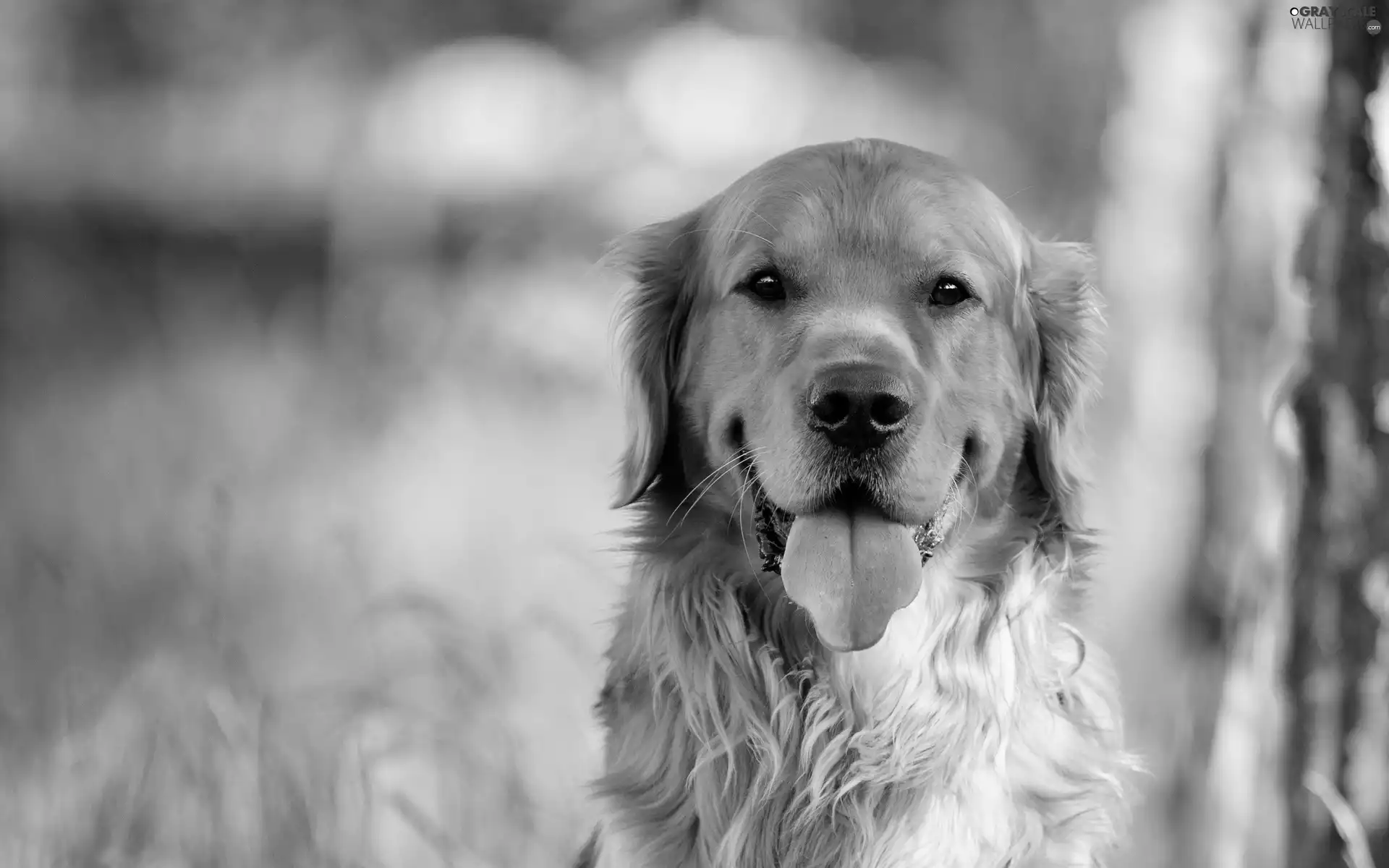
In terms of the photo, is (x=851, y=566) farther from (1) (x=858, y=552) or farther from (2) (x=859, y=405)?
(2) (x=859, y=405)

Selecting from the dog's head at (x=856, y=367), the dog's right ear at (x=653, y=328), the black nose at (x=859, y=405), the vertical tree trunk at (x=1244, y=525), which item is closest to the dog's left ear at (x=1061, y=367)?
the dog's head at (x=856, y=367)

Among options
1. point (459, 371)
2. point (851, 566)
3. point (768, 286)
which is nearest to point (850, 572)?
point (851, 566)

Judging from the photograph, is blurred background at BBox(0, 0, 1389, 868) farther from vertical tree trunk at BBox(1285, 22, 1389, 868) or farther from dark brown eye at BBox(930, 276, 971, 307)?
dark brown eye at BBox(930, 276, 971, 307)

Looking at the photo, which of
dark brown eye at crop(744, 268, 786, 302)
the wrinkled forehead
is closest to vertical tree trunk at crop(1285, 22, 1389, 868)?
the wrinkled forehead

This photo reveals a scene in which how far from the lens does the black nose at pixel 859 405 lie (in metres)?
2.14

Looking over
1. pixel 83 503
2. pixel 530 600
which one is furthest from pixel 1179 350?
pixel 83 503

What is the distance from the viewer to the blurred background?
113 inches

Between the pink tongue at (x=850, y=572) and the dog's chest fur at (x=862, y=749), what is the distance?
0.24 m

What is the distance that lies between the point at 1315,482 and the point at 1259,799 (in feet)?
2.29

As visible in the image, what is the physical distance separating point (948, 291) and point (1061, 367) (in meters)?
0.39

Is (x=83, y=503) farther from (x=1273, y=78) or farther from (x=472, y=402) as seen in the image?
(x=1273, y=78)

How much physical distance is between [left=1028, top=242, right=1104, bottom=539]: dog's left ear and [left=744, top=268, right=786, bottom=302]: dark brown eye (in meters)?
0.59

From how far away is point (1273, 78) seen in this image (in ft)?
9.72

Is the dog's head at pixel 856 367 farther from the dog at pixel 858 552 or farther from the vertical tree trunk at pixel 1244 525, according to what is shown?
the vertical tree trunk at pixel 1244 525
